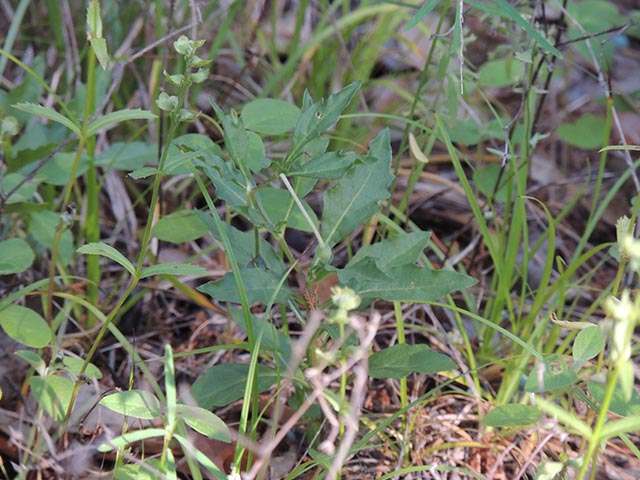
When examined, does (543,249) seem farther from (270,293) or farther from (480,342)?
(270,293)

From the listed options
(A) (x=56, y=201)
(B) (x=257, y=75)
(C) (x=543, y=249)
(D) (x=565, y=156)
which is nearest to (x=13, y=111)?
(A) (x=56, y=201)

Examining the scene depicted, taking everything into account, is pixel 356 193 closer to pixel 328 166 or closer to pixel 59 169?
pixel 328 166

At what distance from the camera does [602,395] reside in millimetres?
1120

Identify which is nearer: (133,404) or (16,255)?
(133,404)

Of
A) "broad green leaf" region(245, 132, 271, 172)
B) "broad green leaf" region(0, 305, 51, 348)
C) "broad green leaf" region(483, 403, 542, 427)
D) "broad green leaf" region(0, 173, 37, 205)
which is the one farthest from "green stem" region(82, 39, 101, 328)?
"broad green leaf" region(483, 403, 542, 427)

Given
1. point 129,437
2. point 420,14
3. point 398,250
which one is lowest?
point 129,437

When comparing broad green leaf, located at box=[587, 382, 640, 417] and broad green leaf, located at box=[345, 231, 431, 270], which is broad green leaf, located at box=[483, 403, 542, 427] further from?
broad green leaf, located at box=[345, 231, 431, 270]

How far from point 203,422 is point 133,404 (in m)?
0.11

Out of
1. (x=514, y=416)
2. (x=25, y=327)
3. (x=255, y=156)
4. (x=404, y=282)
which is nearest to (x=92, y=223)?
(x=25, y=327)

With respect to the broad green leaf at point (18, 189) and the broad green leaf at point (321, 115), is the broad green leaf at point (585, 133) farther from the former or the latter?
the broad green leaf at point (18, 189)

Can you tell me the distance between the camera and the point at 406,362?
131cm

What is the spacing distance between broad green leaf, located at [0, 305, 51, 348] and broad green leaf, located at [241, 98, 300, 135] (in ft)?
1.87

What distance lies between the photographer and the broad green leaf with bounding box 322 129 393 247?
4.30 feet

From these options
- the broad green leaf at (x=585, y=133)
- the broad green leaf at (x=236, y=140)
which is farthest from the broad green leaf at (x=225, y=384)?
the broad green leaf at (x=585, y=133)
